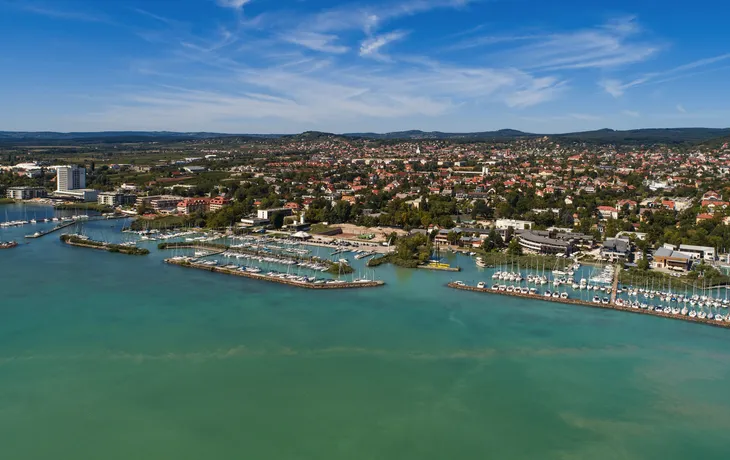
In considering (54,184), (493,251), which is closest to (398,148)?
(54,184)

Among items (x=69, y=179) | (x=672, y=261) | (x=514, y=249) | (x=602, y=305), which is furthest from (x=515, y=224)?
(x=69, y=179)

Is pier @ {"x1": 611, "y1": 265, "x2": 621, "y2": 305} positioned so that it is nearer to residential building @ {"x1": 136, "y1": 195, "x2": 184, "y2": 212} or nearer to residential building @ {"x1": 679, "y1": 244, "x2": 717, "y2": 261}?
residential building @ {"x1": 679, "y1": 244, "x2": 717, "y2": 261}

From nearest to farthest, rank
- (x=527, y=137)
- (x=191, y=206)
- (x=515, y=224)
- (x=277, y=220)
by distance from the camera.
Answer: (x=515, y=224) < (x=277, y=220) < (x=191, y=206) < (x=527, y=137)

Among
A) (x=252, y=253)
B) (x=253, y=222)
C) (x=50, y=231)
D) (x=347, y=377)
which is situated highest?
(x=253, y=222)

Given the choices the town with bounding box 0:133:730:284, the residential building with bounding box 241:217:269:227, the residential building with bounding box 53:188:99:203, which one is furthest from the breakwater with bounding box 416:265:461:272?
the residential building with bounding box 53:188:99:203

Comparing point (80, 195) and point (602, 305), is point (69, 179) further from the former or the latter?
point (602, 305)

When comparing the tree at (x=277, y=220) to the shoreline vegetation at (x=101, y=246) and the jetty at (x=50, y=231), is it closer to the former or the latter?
the shoreline vegetation at (x=101, y=246)

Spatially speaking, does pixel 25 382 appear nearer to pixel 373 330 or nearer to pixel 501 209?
pixel 373 330
